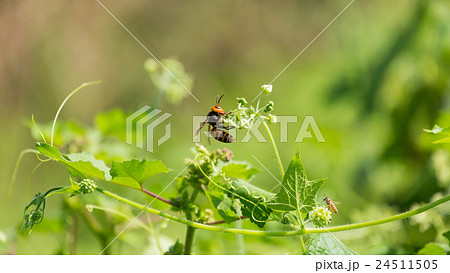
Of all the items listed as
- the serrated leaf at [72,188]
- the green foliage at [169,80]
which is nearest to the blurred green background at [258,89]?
the green foliage at [169,80]

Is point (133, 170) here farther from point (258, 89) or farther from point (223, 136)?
point (258, 89)

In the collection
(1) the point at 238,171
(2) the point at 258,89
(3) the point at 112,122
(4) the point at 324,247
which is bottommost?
(4) the point at 324,247

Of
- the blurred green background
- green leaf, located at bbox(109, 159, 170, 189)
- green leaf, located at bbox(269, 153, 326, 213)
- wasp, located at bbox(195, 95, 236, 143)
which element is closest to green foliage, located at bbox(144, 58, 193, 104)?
the blurred green background

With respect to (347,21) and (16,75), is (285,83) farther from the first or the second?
(16,75)

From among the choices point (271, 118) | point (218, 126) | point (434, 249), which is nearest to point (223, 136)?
point (218, 126)

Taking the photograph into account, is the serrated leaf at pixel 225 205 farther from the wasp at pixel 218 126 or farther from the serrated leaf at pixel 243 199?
the wasp at pixel 218 126

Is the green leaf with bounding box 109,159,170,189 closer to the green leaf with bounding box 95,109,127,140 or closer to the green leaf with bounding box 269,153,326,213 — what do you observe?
the green leaf with bounding box 269,153,326,213
